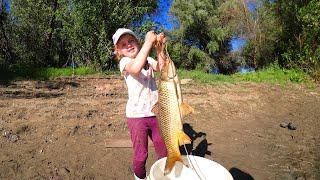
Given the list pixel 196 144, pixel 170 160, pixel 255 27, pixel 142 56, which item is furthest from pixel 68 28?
pixel 170 160

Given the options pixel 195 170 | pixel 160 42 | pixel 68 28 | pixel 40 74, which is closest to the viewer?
pixel 160 42

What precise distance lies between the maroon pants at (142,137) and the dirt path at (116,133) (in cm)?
120

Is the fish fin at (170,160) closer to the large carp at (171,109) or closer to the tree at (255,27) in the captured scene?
the large carp at (171,109)

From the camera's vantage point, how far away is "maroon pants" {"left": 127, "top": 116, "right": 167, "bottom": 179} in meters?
3.62

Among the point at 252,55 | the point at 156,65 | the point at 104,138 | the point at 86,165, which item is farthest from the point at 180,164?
the point at 252,55

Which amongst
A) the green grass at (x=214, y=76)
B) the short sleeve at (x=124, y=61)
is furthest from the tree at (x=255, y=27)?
the short sleeve at (x=124, y=61)

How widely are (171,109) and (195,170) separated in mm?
724

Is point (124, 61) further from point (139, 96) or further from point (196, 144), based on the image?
point (196, 144)

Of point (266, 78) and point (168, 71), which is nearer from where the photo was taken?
point (168, 71)

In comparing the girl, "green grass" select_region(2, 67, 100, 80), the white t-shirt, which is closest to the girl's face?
the girl

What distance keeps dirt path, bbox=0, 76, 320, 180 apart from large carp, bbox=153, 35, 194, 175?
2.01 meters

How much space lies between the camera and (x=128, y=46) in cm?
352

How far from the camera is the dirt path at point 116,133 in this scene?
505 cm

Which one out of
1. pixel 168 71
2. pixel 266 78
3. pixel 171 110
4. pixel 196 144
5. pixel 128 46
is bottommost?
pixel 196 144
